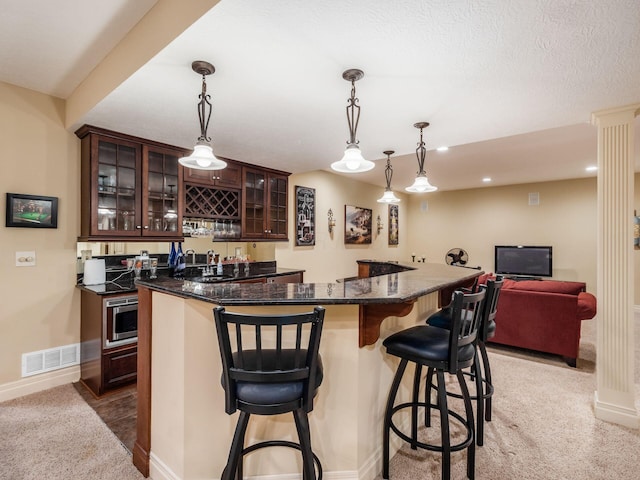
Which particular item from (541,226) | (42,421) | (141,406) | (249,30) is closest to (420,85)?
(249,30)

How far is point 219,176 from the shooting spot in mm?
3918

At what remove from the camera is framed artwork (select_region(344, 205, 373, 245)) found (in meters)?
6.28

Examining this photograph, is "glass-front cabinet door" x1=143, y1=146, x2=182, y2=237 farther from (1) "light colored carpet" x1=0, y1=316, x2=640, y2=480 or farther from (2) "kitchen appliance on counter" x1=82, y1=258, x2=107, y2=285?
(1) "light colored carpet" x1=0, y1=316, x2=640, y2=480

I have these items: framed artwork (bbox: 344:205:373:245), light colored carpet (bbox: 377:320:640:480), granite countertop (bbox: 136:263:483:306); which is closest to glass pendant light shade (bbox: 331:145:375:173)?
granite countertop (bbox: 136:263:483:306)

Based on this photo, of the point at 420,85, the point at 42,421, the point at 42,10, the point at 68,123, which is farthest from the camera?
the point at 68,123

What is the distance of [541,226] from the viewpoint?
6.80 meters

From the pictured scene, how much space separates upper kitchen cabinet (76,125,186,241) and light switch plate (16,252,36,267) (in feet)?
1.25

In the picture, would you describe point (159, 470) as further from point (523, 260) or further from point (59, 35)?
point (523, 260)

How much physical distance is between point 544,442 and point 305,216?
3992 millimetres

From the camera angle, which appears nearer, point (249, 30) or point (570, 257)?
point (249, 30)

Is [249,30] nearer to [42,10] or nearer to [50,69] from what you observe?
[42,10]

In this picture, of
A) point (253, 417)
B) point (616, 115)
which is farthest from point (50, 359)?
point (616, 115)

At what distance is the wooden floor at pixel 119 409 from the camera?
2.24 m

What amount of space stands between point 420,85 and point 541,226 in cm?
619
